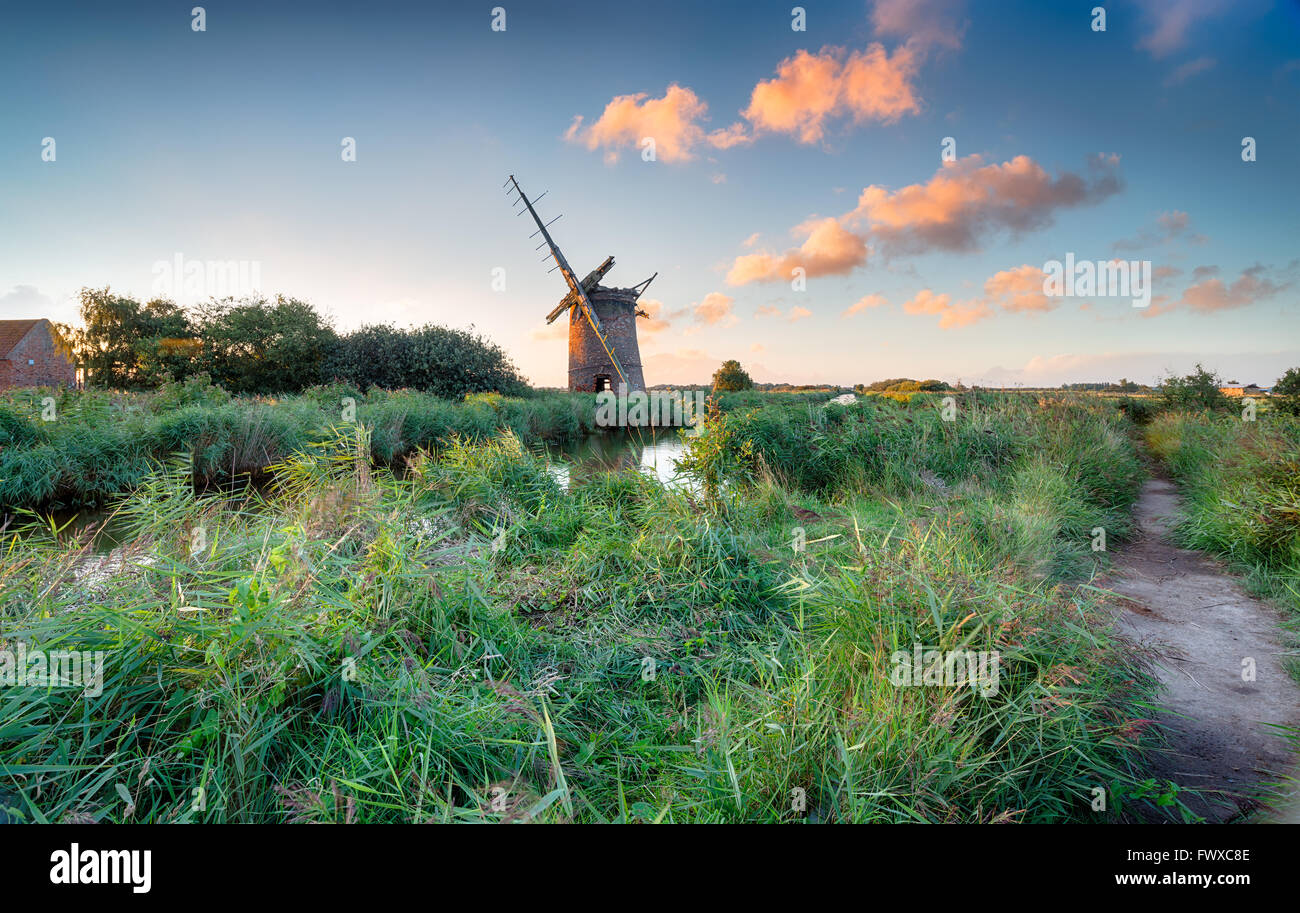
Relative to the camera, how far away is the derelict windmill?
27.0m

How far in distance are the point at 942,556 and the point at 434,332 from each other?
83.5ft

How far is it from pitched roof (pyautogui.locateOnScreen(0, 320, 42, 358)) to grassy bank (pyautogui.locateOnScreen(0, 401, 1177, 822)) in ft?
138

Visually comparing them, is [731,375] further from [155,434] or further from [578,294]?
[155,434]

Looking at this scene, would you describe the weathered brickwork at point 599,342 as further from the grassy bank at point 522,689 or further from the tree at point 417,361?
the grassy bank at point 522,689

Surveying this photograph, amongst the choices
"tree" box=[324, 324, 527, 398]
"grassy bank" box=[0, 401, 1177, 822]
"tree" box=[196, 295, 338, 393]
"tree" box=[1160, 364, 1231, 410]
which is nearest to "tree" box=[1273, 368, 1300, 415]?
"tree" box=[1160, 364, 1231, 410]

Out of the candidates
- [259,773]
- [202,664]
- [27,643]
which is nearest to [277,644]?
[202,664]

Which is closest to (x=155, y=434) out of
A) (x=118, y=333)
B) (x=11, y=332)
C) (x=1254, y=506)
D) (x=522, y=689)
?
(x=522, y=689)

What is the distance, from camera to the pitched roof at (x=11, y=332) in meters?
29.6

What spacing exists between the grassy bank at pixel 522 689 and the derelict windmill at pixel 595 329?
23.5m

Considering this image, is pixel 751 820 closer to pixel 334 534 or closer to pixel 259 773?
pixel 259 773

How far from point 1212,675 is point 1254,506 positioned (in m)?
3.74

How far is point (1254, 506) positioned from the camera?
217 inches

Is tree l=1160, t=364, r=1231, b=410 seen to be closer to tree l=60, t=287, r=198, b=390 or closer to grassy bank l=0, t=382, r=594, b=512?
grassy bank l=0, t=382, r=594, b=512

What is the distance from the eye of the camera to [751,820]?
1.73 meters
